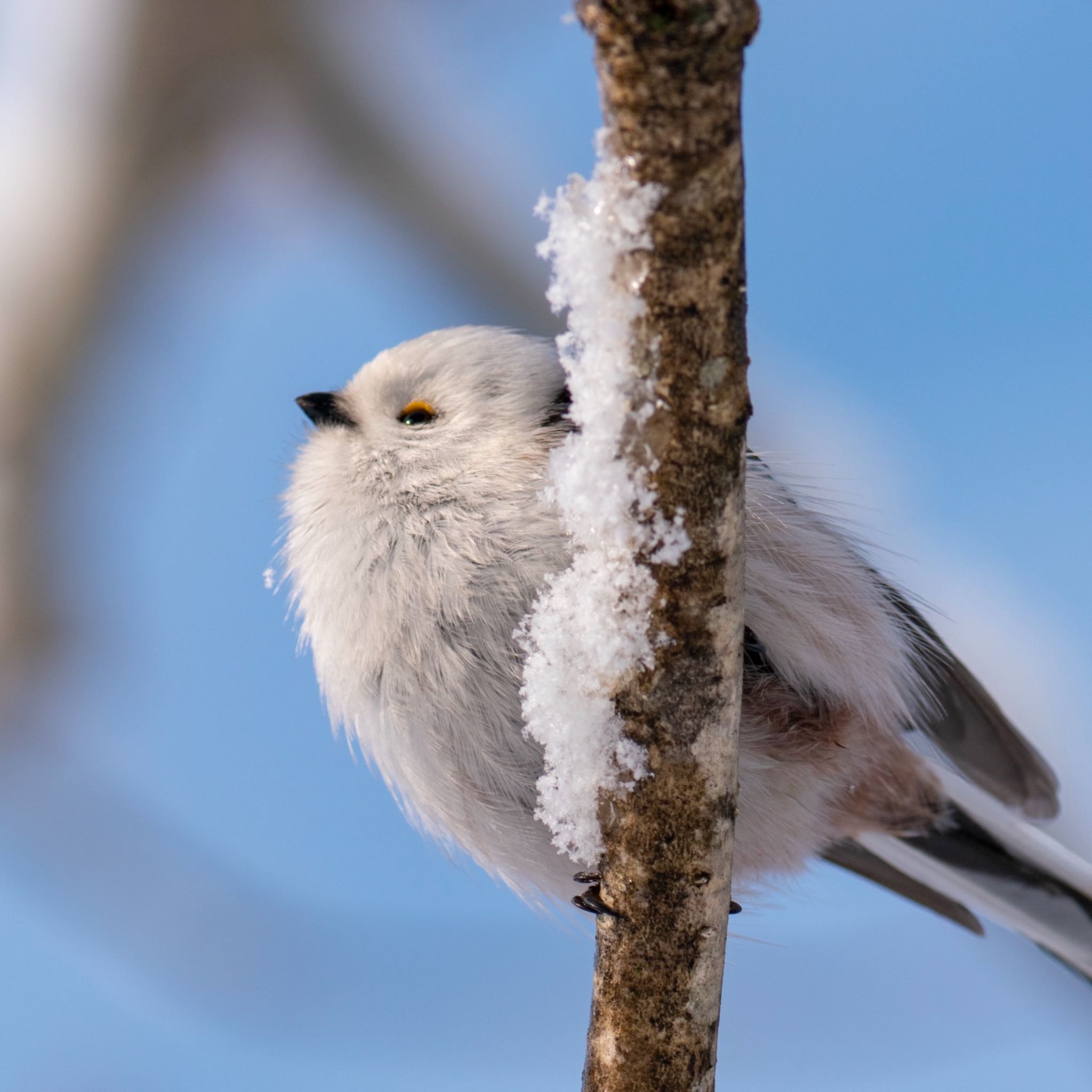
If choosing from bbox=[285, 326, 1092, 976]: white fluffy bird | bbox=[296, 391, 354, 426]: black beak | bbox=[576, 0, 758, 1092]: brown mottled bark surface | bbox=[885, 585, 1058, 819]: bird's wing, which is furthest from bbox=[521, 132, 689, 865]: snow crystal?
bbox=[885, 585, 1058, 819]: bird's wing

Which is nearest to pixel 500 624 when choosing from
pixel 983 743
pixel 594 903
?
pixel 594 903

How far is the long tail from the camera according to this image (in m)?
1.99

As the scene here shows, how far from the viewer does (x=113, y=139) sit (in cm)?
217

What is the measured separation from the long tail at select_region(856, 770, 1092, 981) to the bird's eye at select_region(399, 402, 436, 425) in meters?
1.24

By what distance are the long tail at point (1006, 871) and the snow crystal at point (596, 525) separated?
4.00ft

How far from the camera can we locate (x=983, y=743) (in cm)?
192

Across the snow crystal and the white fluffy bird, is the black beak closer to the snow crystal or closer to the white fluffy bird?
the white fluffy bird

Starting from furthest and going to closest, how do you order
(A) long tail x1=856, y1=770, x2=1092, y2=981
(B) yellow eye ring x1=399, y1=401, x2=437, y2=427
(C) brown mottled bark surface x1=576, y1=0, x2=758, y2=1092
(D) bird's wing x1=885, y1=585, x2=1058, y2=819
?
1. (A) long tail x1=856, y1=770, x2=1092, y2=981
2. (D) bird's wing x1=885, y1=585, x2=1058, y2=819
3. (B) yellow eye ring x1=399, y1=401, x2=437, y2=427
4. (C) brown mottled bark surface x1=576, y1=0, x2=758, y2=1092

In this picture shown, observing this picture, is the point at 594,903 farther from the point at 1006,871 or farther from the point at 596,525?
the point at 1006,871

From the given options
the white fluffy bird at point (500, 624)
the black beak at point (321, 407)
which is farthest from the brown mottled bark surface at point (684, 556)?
the black beak at point (321, 407)

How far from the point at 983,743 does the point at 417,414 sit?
4.15 ft

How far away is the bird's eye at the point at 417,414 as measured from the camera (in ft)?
4.90

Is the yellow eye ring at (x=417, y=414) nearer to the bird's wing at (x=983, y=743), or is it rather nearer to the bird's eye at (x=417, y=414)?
the bird's eye at (x=417, y=414)

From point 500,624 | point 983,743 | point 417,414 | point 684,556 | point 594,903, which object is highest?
point 417,414
